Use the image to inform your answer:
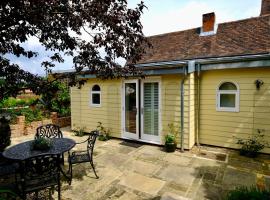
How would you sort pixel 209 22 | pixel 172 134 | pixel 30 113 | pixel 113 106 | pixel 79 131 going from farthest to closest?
pixel 30 113
pixel 209 22
pixel 79 131
pixel 113 106
pixel 172 134

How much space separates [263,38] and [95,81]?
7.13m

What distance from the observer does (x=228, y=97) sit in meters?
6.95

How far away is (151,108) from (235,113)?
9.38 ft

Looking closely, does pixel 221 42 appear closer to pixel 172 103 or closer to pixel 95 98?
pixel 172 103

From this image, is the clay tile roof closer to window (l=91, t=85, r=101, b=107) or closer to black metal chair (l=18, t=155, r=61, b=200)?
window (l=91, t=85, r=101, b=107)

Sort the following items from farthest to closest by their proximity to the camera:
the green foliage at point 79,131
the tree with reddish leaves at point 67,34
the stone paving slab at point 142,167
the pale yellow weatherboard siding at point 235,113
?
the green foliage at point 79,131, the pale yellow weatherboard siding at point 235,113, the stone paving slab at point 142,167, the tree with reddish leaves at point 67,34

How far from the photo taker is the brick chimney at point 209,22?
9812mm

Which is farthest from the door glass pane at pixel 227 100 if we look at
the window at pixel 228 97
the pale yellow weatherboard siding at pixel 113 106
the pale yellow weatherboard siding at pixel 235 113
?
the pale yellow weatherboard siding at pixel 113 106

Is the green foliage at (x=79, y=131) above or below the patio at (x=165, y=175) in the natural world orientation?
above

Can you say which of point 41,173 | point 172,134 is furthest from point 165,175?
point 41,173

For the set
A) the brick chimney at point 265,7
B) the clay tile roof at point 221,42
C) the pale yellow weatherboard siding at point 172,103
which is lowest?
the pale yellow weatherboard siding at point 172,103

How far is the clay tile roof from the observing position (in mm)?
8039

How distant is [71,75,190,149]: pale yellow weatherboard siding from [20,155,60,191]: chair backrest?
430 centimetres

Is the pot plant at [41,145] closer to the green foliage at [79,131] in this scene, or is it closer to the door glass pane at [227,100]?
the green foliage at [79,131]
